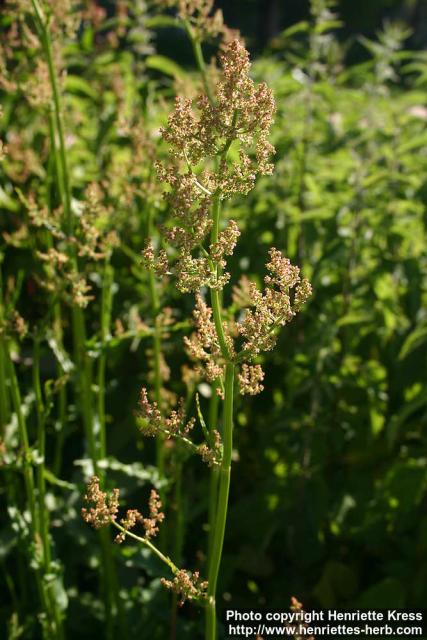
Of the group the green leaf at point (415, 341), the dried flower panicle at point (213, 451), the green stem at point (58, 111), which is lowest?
the dried flower panicle at point (213, 451)

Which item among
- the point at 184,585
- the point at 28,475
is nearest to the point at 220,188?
the point at 184,585

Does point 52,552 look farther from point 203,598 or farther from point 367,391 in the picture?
point 367,391

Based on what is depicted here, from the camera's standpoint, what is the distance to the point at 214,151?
1.26 m

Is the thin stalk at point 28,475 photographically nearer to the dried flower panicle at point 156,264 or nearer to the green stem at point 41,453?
the green stem at point 41,453

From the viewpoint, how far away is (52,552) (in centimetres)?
230

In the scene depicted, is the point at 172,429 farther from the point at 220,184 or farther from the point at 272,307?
the point at 220,184

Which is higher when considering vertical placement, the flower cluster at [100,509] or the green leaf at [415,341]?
the green leaf at [415,341]

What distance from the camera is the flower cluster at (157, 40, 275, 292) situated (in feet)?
4.03

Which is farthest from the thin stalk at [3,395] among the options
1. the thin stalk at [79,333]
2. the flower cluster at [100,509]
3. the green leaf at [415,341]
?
the green leaf at [415,341]

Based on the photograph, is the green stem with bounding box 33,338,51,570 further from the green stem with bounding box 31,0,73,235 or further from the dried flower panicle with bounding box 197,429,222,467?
the dried flower panicle with bounding box 197,429,222,467

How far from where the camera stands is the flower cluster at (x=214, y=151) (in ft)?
4.03

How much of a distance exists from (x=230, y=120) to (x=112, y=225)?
129cm

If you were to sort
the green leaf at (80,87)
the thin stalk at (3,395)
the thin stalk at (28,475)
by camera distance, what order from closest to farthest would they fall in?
1. the thin stalk at (28,475)
2. the thin stalk at (3,395)
3. the green leaf at (80,87)

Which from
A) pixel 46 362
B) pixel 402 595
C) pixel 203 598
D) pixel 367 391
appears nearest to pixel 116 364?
pixel 46 362
